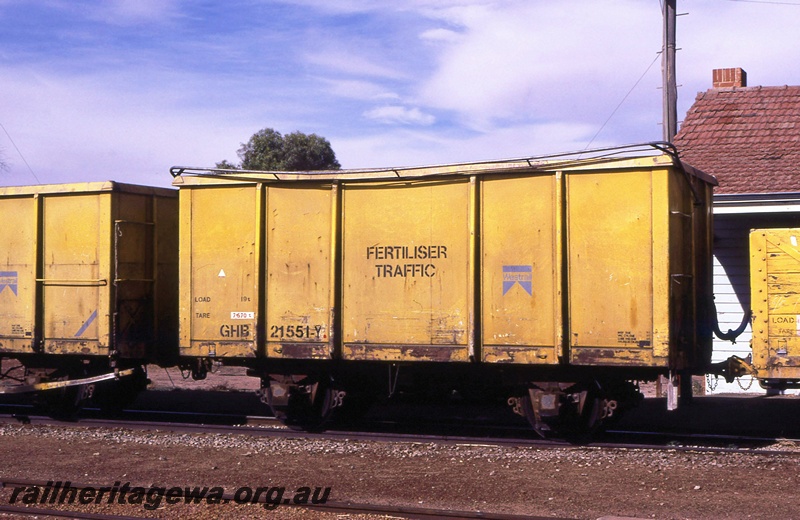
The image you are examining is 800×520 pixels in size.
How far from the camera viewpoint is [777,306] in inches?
344

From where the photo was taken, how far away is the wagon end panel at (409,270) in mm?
9500

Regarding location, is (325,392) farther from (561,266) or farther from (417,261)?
(561,266)

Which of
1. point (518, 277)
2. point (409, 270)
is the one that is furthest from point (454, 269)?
point (518, 277)

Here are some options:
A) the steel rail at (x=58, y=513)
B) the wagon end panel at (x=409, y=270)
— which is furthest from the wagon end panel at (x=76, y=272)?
the steel rail at (x=58, y=513)

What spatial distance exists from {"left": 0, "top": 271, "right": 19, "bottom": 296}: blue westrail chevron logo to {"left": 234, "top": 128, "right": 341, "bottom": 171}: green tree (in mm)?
20975

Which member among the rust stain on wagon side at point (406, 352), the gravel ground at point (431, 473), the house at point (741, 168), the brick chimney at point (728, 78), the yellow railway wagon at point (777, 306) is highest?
the brick chimney at point (728, 78)

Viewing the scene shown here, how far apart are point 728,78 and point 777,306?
10192mm

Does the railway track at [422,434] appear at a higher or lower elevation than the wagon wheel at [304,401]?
lower

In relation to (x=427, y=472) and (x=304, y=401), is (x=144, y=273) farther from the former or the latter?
(x=427, y=472)

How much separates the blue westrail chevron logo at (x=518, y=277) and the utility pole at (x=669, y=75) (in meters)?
6.33

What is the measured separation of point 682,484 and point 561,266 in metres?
2.64

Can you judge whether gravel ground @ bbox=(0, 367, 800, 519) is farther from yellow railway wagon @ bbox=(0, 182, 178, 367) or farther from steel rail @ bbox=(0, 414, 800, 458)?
yellow railway wagon @ bbox=(0, 182, 178, 367)

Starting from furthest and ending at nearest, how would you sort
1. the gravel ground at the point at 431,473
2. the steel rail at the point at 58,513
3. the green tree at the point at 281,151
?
the green tree at the point at 281,151 < the gravel ground at the point at 431,473 < the steel rail at the point at 58,513

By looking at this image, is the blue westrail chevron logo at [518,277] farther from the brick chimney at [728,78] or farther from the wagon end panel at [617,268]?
the brick chimney at [728,78]
